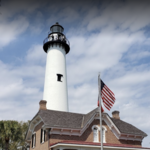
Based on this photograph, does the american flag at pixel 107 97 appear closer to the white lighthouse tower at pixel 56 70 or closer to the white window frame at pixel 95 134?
the white window frame at pixel 95 134

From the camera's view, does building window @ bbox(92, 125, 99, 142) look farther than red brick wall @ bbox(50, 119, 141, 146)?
Yes

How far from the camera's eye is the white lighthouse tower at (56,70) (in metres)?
27.8

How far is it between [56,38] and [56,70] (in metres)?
6.29

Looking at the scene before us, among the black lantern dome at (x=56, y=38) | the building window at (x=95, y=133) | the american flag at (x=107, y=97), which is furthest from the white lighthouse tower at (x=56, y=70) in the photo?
the american flag at (x=107, y=97)

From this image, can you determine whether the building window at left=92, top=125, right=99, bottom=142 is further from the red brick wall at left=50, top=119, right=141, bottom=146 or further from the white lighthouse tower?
the white lighthouse tower

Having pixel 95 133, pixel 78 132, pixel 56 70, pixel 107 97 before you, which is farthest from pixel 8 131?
pixel 107 97

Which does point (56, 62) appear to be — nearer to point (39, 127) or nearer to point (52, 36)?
point (52, 36)

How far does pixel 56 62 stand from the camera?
30531 millimetres

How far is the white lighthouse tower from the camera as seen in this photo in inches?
1096

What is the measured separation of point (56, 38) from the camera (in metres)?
33.4

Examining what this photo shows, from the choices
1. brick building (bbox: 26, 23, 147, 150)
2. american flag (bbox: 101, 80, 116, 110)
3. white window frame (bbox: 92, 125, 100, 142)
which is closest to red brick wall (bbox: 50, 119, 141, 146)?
brick building (bbox: 26, 23, 147, 150)

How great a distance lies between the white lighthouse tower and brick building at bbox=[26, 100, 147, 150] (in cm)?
399

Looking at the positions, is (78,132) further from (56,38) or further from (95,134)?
(56,38)

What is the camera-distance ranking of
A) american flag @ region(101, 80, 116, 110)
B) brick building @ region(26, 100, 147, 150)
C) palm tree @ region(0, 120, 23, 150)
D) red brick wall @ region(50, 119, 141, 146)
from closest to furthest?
1. american flag @ region(101, 80, 116, 110)
2. brick building @ region(26, 100, 147, 150)
3. red brick wall @ region(50, 119, 141, 146)
4. palm tree @ region(0, 120, 23, 150)
